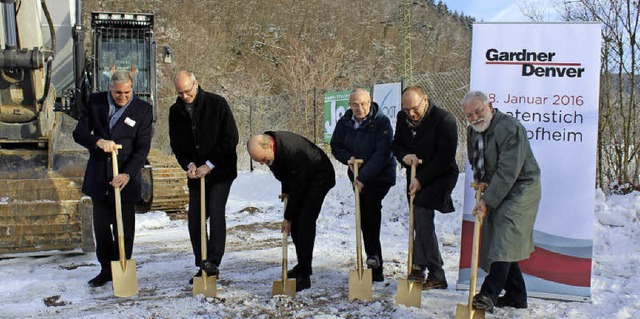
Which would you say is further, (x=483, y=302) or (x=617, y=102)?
(x=617, y=102)

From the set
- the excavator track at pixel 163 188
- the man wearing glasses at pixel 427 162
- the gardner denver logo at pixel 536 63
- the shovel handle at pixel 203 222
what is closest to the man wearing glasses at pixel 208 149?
the shovel handle at pixel 203 222

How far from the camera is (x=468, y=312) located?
14.5 ft

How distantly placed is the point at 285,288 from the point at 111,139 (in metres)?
1.94

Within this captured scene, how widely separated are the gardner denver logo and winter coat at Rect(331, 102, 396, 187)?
3.39ft

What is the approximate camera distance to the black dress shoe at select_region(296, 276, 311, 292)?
519 cm

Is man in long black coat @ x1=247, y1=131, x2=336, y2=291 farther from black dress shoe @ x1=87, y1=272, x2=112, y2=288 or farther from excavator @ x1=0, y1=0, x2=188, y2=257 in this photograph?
excavator @ x1=0, y1=0, x2=188, y2=257

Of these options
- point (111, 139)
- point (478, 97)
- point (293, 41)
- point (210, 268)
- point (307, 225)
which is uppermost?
point (293, 41)

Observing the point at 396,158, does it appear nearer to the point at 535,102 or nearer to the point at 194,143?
the point at 535,102

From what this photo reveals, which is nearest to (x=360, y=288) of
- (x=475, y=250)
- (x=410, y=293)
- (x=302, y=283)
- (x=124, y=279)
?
(x=410, y=293)

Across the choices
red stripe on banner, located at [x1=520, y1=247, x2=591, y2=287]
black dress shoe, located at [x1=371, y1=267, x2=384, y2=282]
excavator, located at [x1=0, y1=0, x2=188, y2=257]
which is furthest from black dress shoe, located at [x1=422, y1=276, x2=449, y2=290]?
excavator, located at [x1=0, y1=0, x2=188, y2=257]

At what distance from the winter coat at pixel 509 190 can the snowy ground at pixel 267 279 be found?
1.89 ft

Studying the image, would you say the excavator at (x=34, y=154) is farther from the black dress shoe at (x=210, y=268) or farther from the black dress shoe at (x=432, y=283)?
the black dress shoe at (x=432, y=283)

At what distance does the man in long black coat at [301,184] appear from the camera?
5.03m

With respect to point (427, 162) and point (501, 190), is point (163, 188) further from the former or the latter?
point (501, 190)
